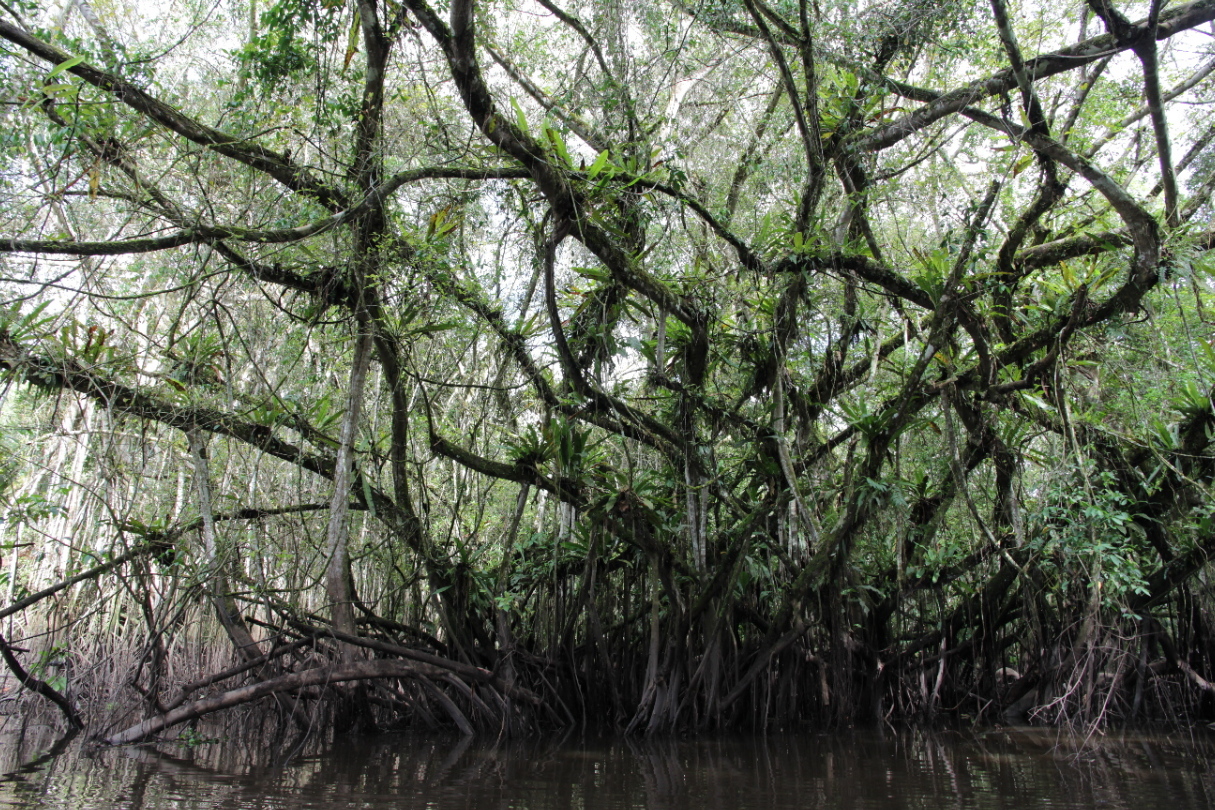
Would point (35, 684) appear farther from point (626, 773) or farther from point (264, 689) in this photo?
point (626, 773)

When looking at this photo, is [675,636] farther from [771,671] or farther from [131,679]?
[131,679]

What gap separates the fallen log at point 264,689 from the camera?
3455 millimetres

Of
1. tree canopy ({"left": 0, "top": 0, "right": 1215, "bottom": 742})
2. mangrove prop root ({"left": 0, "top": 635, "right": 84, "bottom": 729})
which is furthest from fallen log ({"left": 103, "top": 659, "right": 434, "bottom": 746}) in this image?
mangrove prop root ({"left": 0, "top": 635, "right": 84, "bottom": 729})

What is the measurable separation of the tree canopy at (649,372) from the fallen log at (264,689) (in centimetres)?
2

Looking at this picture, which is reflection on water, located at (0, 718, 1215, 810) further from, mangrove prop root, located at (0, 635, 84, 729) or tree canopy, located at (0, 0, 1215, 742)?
tree canopy, located at (0, 0, 1215, 742)

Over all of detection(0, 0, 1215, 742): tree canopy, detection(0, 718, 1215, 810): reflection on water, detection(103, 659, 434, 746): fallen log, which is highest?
detection(0, 0, 1215, 742): tree canopy

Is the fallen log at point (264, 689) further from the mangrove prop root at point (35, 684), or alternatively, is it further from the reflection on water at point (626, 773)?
the mangrove prop root at point (35, 684)

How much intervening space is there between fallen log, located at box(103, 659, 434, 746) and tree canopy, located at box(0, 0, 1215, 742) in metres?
0.02

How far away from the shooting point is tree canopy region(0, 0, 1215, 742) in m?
3.65

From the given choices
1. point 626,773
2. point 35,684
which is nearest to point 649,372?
point 626,773

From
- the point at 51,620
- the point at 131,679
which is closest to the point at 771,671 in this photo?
the point at 131,679

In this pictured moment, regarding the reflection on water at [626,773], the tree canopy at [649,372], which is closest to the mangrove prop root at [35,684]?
the reflection on water at [626,773]

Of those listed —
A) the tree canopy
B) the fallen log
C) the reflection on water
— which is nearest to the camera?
the reflection on water

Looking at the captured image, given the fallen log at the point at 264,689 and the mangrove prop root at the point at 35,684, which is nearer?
the fallen log at the point at 264,689
